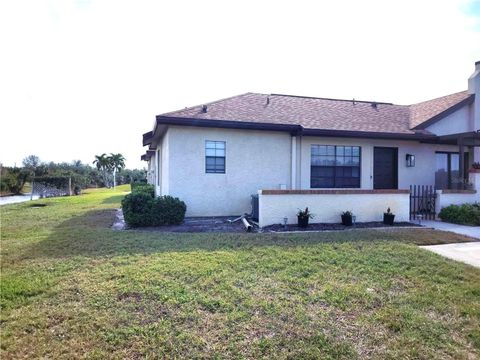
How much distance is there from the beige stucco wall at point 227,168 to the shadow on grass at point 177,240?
3.01m

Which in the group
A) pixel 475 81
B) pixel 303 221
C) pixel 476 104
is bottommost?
pixel 303 221

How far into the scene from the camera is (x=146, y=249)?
641 cm

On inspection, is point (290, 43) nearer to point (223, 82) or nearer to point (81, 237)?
point (223, 82)

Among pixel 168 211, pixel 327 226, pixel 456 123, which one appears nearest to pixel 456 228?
pixel 327 226

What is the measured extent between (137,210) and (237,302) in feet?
20.7

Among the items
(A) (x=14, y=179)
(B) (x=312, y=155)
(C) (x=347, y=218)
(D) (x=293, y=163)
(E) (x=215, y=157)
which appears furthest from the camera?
(A) (x=14, y=179)

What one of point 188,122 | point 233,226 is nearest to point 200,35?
point 188,122

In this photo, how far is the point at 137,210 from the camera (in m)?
9.51

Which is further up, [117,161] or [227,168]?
[117,161]

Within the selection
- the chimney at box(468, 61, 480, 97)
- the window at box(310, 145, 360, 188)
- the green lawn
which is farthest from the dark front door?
the green lawn

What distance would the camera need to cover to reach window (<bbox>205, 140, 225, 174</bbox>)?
11.2 meters

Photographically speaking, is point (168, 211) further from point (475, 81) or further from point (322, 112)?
point (475, 81)

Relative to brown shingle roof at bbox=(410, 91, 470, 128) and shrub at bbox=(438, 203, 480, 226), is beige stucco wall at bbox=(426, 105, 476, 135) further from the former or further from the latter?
shrub at bbox=(438, 203, 480, 226)

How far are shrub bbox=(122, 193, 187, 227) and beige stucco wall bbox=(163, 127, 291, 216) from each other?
1201 mm
